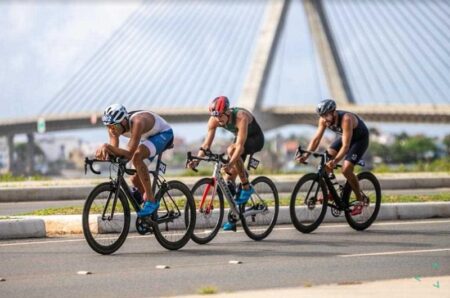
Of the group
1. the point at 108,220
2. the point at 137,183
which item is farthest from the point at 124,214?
the point at 137,183

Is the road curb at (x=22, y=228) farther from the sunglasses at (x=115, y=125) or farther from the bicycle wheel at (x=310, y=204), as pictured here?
the bicycle wheel at (x=310, y=204)

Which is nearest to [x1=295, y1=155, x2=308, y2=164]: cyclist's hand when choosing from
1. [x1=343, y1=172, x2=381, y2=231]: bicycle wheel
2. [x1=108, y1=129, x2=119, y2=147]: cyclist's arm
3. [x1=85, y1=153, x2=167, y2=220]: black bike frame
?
[x1=343, y1=172, x2=381, y2=231]: bicycle wheel

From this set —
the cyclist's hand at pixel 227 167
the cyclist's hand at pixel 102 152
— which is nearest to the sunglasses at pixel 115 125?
the cyclist's hand at pixel 102 152

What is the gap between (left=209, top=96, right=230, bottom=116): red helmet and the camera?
10.5 meters

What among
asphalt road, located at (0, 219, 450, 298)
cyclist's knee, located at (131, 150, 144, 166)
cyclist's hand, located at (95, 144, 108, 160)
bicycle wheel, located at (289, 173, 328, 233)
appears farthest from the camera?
bicycle wheel, located at (289, 173, 328, 233)

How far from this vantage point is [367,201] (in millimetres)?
12117

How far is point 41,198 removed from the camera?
801 inches

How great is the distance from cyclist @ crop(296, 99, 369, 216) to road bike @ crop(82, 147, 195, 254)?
6.91 feet

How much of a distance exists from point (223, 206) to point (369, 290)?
151 inches

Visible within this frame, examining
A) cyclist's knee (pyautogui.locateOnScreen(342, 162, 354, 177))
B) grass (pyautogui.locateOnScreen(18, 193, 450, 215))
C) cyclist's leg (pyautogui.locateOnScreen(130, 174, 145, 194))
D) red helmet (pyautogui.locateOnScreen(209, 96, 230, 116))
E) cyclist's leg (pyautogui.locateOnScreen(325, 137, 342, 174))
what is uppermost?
red helmet (pyautogui.locateOnScreen(209, 96, 230, 116))

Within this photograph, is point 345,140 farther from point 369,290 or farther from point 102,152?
point 369,290

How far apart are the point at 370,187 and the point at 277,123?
215 feet

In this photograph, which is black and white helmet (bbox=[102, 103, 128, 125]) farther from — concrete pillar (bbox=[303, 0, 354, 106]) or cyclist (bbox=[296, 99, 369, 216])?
concrete pillar (bbox=[303, 0, 354, 106])

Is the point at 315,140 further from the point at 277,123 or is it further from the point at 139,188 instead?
the point at 277,123
